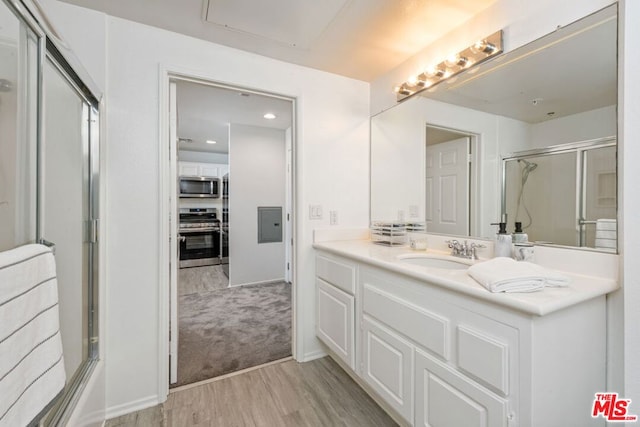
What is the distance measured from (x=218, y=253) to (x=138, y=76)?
14.4 feet

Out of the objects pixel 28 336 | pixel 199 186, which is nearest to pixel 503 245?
pixel 28 336

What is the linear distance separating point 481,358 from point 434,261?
77 cm

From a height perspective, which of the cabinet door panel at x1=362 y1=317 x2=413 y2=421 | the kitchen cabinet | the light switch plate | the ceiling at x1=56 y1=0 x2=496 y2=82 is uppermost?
the ceiling at x1=56 y1=0 x2=496 y2=82

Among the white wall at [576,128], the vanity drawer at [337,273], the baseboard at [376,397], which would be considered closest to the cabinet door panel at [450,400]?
the baseboard at [376,397]

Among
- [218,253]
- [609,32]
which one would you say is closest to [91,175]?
[609,32]

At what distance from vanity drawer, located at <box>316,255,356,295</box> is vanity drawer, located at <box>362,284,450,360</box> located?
146mm

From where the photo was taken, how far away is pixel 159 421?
1.57m

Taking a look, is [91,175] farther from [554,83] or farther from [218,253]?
[218,253]

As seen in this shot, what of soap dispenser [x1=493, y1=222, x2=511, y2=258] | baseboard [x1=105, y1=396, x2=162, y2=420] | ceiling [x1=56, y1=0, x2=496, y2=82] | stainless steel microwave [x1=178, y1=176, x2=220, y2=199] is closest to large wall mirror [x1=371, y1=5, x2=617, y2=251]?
soap dispenser [x1=493, y1=222, x2=511, y2=258]

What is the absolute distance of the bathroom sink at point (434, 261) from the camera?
159cm

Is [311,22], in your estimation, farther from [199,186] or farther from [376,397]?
[199,186]

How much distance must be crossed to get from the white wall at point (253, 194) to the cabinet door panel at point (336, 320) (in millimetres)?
2179

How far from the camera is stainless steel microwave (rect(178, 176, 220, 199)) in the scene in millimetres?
5598

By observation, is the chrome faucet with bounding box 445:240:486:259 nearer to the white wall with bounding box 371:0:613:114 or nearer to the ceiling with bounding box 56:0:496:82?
the white wall with bounding box 371:0:613:114
